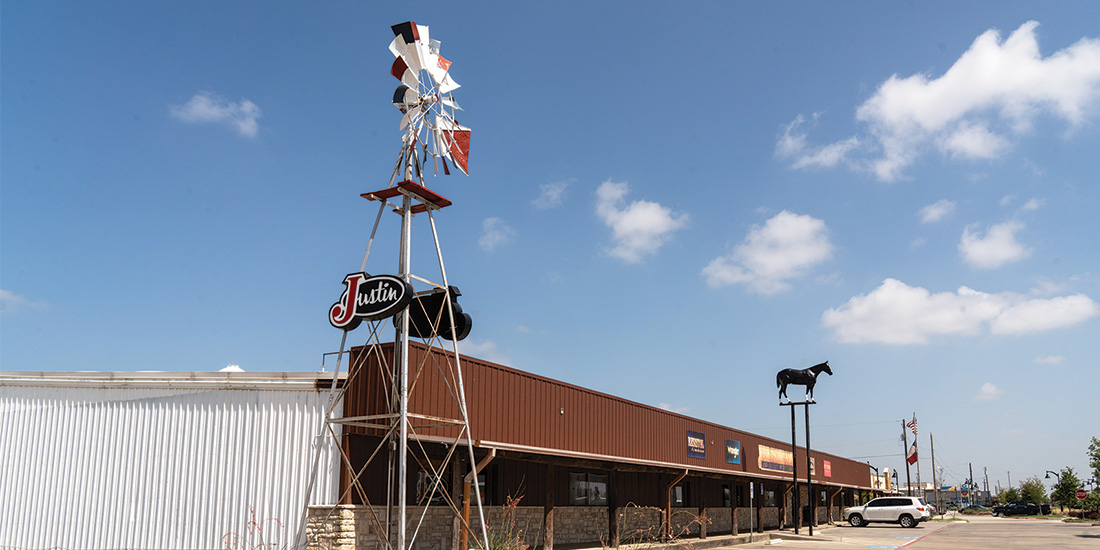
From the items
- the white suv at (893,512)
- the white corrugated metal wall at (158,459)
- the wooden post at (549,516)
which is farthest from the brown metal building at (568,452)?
the white suv at (893,512)

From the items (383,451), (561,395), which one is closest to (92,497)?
(383,451)

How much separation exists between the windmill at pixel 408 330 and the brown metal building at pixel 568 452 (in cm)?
10

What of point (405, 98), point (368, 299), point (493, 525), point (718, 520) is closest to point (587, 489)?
point (493, 525)

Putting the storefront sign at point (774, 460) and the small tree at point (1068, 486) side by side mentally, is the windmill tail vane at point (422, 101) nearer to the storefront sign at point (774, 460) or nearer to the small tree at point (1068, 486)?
the storefront sign at point (774, 460)

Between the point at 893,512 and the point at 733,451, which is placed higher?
the point at 733,451

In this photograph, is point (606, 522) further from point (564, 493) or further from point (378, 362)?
point (378, 362)

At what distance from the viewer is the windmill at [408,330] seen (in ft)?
52.3

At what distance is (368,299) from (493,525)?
765 cm

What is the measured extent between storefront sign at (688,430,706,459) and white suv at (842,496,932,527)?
77.3 feet

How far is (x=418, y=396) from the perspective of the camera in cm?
1692

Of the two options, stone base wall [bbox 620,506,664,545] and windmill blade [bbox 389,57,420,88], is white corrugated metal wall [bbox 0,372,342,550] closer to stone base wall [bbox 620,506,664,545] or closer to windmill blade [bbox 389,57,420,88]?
windmill blade [bbox 389,57,420,88]

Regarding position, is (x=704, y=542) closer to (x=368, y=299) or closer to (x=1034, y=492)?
(x=368, y=299)

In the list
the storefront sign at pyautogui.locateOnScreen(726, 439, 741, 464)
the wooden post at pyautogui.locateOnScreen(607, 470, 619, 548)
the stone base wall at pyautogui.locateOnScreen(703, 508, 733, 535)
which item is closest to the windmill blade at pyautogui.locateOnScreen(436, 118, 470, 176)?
the wooden post at pyautogui.locateOnScreen(607, 470, 619, 548)

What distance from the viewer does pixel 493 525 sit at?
66.6ft
